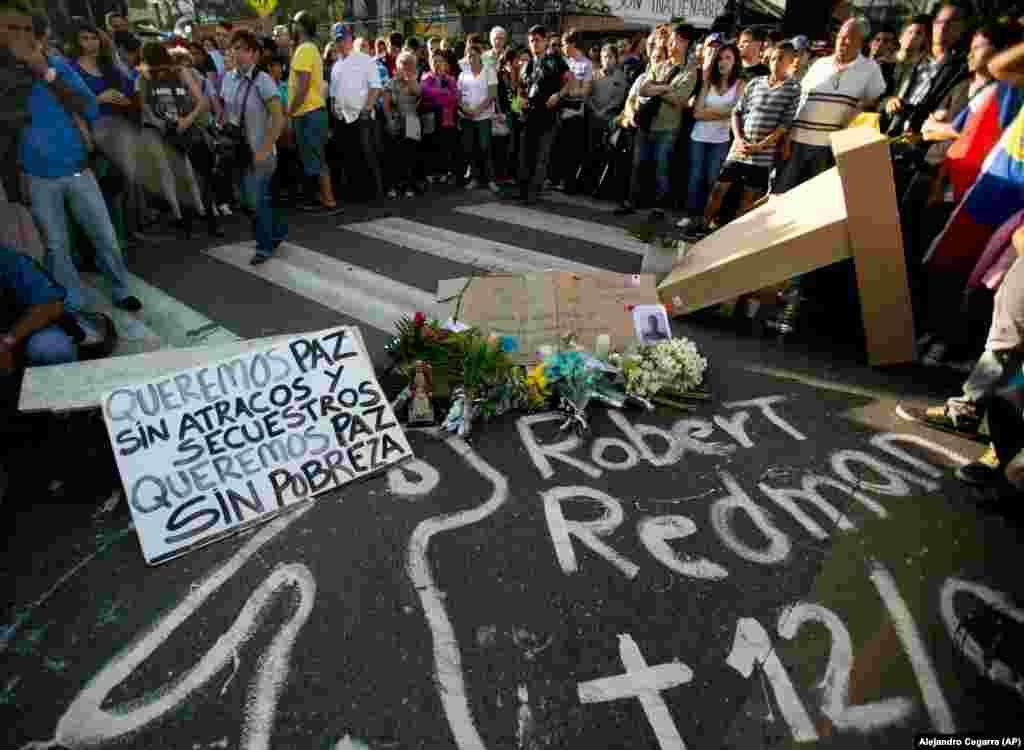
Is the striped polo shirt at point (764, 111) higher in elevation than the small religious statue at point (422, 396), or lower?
higher

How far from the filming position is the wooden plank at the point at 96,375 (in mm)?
3135

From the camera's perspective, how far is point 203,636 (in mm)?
2316

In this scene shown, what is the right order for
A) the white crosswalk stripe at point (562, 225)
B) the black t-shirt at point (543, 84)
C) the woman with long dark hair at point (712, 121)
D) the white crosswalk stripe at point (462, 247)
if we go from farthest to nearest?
1. the black t-shirt at point (543, 84)
2. the white crosswalk stripe at point (562, 225)
3. the woman with long dark hair at point (712, 121)
4. the white crosswalk stripe at point (462, 247)

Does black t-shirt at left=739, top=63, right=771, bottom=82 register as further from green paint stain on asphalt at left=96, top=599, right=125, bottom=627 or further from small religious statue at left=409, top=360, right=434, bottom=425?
green paint stain on asphalt at left=96, top=599, right=125, bottom=627

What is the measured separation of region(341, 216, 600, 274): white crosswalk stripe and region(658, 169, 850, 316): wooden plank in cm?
129

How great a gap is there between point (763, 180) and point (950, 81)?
5.95 ft

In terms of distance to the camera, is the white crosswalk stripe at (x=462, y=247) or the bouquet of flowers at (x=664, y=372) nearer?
the bouquet of flowers at (x=664, y=372)

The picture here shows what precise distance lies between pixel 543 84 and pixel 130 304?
5.45 metres

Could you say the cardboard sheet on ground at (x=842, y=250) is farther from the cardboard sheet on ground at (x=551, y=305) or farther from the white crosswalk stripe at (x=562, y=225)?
the white crosswalk stripe at (x=562, y=225)

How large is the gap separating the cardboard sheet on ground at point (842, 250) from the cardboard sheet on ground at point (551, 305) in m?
0.54

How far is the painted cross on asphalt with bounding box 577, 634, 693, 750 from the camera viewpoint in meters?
2.03

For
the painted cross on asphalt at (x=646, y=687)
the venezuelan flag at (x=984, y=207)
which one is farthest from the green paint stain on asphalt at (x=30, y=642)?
the venezuelan flag at (x=984, y=207)

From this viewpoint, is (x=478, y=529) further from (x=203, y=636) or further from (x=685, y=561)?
(x=203, y=636)

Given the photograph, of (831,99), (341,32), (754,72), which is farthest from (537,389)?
(341,32)
